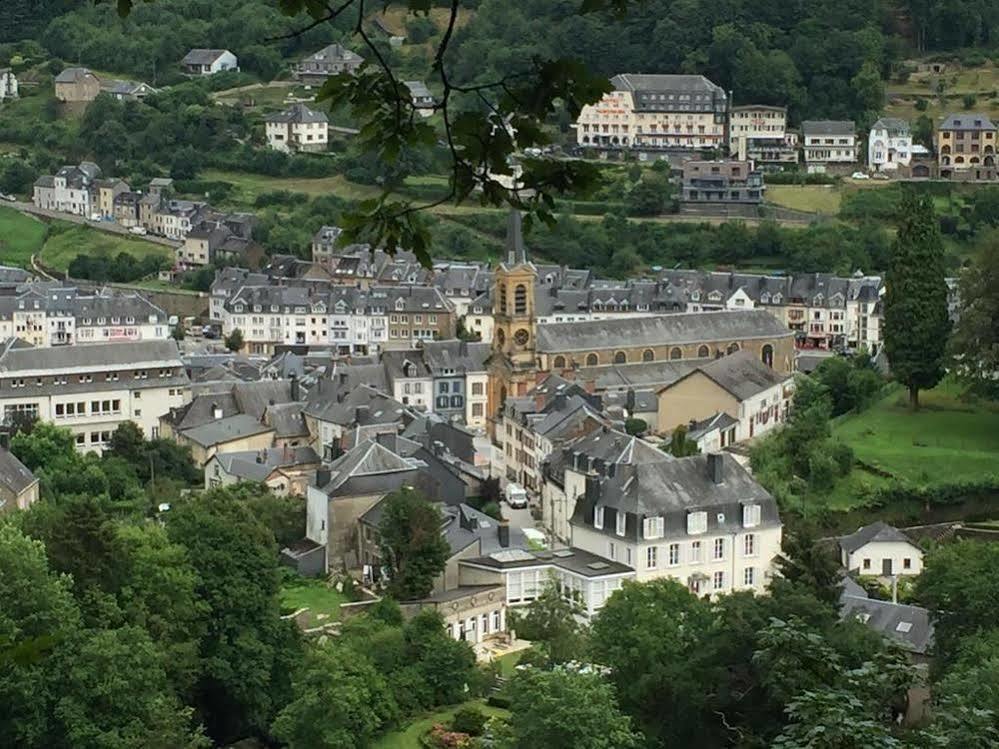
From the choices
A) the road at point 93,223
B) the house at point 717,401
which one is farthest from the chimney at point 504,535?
the road at point 93,223

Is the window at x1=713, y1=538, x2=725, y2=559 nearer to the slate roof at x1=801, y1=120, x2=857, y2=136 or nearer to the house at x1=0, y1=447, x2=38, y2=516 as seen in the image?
the house at x1=0, y1=447, x2=38, y2=516

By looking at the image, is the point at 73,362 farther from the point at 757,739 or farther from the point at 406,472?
the point at 757,739

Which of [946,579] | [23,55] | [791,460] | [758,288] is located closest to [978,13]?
[758,288]

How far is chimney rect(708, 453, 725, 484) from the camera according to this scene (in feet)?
102

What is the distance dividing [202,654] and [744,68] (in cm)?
5018

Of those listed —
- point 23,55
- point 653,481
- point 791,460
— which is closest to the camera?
point 653,481

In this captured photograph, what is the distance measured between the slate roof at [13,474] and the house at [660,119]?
1523 inches

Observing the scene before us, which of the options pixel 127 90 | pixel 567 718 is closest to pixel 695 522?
pixel 567 718

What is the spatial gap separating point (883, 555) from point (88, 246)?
1576 inches

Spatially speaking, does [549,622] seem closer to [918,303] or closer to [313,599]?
[313,599]

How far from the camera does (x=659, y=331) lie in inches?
1823

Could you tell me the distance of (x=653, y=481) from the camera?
101 ft

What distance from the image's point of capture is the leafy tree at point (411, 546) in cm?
2920

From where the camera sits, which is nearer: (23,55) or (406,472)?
(406,472)
